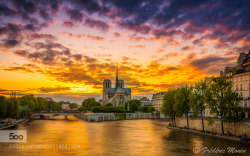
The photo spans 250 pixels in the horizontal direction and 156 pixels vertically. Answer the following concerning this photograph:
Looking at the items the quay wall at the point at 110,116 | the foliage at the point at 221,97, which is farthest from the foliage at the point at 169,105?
the quay wall at the point at 110,116

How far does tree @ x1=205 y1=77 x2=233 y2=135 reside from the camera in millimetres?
46491

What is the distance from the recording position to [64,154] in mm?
32531

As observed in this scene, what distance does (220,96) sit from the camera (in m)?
47.5

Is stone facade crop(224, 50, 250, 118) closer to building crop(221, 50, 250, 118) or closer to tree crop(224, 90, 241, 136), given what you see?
building crop(221, 50, 250, 118)

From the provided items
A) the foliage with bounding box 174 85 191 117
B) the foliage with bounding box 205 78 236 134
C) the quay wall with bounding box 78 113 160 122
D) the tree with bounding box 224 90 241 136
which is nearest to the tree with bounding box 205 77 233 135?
the foliage with bounding box 205 78 236 134

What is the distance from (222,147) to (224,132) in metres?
12.7

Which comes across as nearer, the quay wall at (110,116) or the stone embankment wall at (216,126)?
the stone embankment wall at (216,126)

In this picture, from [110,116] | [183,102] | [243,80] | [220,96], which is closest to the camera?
[220,96]

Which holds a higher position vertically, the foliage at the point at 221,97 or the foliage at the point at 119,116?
the foliage at the point at 221,97

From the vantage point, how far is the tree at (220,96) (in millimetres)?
46491

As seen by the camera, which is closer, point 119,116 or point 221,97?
point 221,97

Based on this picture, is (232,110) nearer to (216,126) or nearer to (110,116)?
(216,126)

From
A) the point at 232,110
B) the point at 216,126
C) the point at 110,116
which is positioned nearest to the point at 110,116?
the point at 110,116

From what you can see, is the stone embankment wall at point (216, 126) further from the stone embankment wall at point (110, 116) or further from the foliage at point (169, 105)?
the stone embankment wall at point (110, 116)
